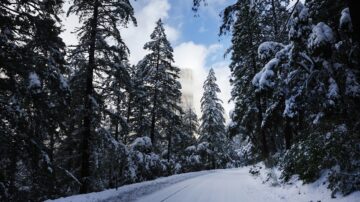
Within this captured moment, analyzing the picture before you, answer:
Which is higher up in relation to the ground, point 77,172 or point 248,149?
point 248,149

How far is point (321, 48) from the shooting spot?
33.2ft

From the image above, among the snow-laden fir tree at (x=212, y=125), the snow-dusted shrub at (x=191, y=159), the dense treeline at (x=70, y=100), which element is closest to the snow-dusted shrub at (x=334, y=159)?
the dense treeline at (x=70, y=100)

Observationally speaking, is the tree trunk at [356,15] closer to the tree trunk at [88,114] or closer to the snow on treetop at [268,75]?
the snow on treetop at [268,75]

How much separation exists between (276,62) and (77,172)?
42.5ft

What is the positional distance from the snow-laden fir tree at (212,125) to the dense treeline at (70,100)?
16.4 meters

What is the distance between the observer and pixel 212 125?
168ft

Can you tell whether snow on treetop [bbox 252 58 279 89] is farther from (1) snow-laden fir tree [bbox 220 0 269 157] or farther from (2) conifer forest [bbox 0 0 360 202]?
(1) snow-laden fir tree [bbox 220 0 269 157]

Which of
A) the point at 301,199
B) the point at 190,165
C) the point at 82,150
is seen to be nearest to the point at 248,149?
the point at 190,165

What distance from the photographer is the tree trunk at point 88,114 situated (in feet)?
52.8

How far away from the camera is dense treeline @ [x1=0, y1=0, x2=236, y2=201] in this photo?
921 cm

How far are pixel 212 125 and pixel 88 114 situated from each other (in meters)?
36.4

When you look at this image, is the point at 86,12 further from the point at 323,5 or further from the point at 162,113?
the point at 162,113

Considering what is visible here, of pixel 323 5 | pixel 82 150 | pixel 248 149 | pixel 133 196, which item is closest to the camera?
pixel 323 5

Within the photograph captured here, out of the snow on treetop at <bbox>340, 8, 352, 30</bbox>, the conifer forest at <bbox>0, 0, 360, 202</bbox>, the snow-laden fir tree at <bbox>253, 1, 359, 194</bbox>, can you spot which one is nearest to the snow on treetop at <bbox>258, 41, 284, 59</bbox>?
the conifer forest at <bbox>0, 0, 360, 202</bbox>
